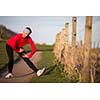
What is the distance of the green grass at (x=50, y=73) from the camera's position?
8.86ft

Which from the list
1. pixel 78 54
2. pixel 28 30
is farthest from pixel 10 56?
pixel 78 54

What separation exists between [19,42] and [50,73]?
17.1 inches

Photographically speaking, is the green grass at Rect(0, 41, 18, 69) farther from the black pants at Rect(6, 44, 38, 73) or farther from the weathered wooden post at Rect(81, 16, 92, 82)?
the weathered wooden post at Rect(81, 16, 92, 82)

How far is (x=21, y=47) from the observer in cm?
270

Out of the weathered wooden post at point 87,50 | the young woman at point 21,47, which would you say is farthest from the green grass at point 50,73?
the weathered wooden post at point 87,50

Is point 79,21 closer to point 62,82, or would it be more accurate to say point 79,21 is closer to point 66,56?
point 66,56

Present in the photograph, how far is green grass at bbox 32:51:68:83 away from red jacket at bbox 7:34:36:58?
149 mm

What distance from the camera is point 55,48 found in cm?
269

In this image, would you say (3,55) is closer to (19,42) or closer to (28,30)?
(19,42)

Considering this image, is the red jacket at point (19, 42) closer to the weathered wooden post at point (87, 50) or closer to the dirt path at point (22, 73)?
the dirt path at point (22, 73)

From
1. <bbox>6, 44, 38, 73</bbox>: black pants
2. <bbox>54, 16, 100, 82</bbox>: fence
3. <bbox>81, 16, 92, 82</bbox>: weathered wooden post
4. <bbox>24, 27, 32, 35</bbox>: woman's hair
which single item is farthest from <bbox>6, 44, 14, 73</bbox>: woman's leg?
<bbox>81, 16, 92, 82</bbox>: weathered wooden post
